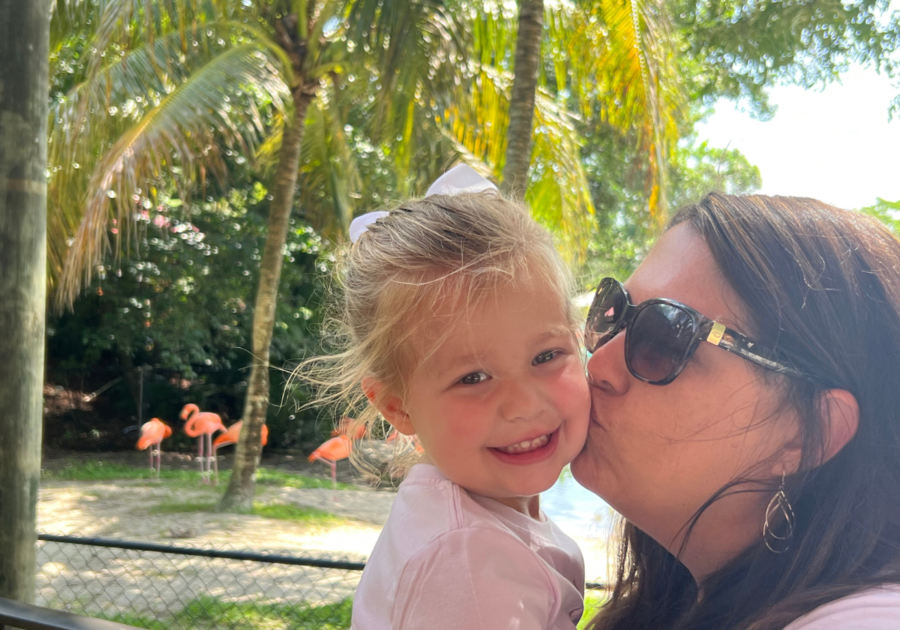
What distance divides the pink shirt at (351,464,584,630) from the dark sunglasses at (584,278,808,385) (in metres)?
0.37

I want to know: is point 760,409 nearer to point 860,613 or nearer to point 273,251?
point 860,613

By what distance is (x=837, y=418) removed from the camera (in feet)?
3.88

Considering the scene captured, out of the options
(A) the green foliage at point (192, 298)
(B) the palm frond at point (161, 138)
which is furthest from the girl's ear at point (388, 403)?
(A) the green foliage at point (192, 298)

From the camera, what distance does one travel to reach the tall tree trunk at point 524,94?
14.6 feet

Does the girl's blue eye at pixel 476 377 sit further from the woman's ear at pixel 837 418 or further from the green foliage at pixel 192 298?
the green foliage at pixel 192 298

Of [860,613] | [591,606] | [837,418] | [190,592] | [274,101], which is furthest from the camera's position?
[274,101]

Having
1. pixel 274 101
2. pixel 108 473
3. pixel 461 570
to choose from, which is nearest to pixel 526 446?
pixel 461 570

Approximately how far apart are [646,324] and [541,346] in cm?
22

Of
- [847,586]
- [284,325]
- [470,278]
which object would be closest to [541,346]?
[470,278]

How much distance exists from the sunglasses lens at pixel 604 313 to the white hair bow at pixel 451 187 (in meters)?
0.44

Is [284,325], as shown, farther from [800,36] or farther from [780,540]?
[780,540]

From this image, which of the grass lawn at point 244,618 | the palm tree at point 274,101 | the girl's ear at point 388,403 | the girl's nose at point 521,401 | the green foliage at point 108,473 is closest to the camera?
the girl's nose at point 521,401

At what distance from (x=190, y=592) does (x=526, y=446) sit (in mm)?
5331

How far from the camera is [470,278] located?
1.47 m
